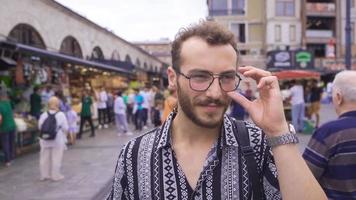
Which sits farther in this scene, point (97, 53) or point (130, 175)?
point (97, 53)

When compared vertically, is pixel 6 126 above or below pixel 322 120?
above

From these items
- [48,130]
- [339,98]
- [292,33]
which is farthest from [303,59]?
[339,98]

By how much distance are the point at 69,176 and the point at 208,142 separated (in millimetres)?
8506

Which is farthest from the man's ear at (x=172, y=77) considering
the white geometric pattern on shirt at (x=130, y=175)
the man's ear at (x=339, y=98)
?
the man's ear at (x=339, y=98)

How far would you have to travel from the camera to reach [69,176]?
10.3 metres

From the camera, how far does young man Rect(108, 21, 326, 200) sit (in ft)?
6.60

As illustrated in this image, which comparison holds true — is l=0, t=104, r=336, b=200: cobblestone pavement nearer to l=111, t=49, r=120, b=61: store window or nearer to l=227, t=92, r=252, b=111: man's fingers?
l=227, t=92, r=252, b=111: man's fingers

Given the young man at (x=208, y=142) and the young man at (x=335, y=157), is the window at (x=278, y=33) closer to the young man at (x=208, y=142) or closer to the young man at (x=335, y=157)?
the young man at (x=335, y=157)

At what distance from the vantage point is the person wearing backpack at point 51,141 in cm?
955

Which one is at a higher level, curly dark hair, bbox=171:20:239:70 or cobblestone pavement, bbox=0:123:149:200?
curly dark hair, bbox=171:20:239:70

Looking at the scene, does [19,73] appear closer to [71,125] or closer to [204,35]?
[71,125]

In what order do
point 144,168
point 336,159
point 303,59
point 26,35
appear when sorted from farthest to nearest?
point 303,59, point 26,35, point 336,159, point 144,168

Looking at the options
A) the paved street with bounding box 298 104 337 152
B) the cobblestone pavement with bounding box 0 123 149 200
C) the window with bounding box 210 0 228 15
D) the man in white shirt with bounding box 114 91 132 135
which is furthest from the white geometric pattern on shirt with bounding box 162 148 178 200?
the window with bounding box 210 0 228 15

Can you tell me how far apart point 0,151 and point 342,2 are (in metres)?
50.9
